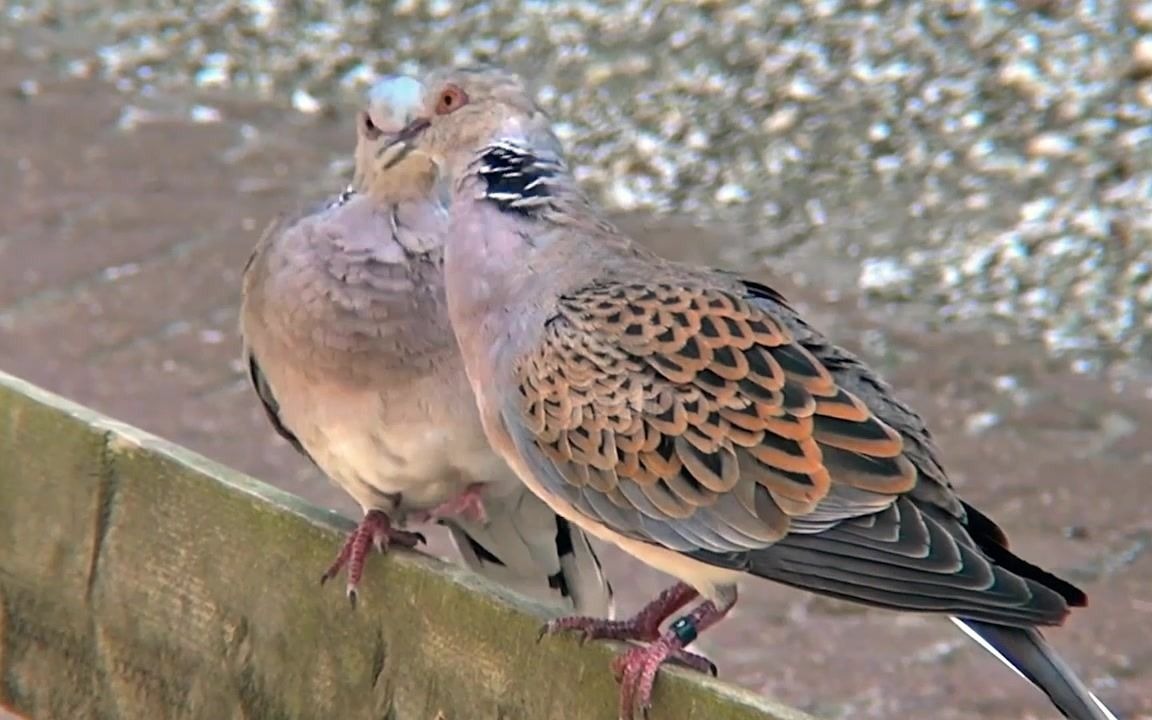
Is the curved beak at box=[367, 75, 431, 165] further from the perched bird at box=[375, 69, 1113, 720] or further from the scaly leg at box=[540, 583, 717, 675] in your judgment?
the scaly leg at box=[540, 583, 717, 675]

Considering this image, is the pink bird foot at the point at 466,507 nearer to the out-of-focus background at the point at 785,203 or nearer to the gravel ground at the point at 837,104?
the out-of-focus background at the point at 785,203

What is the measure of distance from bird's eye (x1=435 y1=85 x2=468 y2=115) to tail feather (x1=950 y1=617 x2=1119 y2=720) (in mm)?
850

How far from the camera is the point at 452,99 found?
2.39 m

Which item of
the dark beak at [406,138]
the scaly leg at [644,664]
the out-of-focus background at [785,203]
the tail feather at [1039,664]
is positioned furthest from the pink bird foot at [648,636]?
the out-of-focus background at [785,203]

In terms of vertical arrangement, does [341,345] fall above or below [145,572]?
above

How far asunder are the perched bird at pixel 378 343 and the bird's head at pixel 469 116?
0.08m

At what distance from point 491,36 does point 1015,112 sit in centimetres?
180

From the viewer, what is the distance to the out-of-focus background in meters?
3.88

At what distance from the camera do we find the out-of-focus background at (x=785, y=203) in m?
3.88

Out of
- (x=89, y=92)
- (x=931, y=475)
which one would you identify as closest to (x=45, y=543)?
(x=931, y=475)

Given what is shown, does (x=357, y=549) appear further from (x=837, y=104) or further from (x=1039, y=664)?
(x=837, y=104)

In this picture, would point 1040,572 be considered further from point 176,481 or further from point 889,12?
point 889,12

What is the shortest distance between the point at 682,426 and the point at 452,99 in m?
0.51

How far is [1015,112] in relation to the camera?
5727mm
